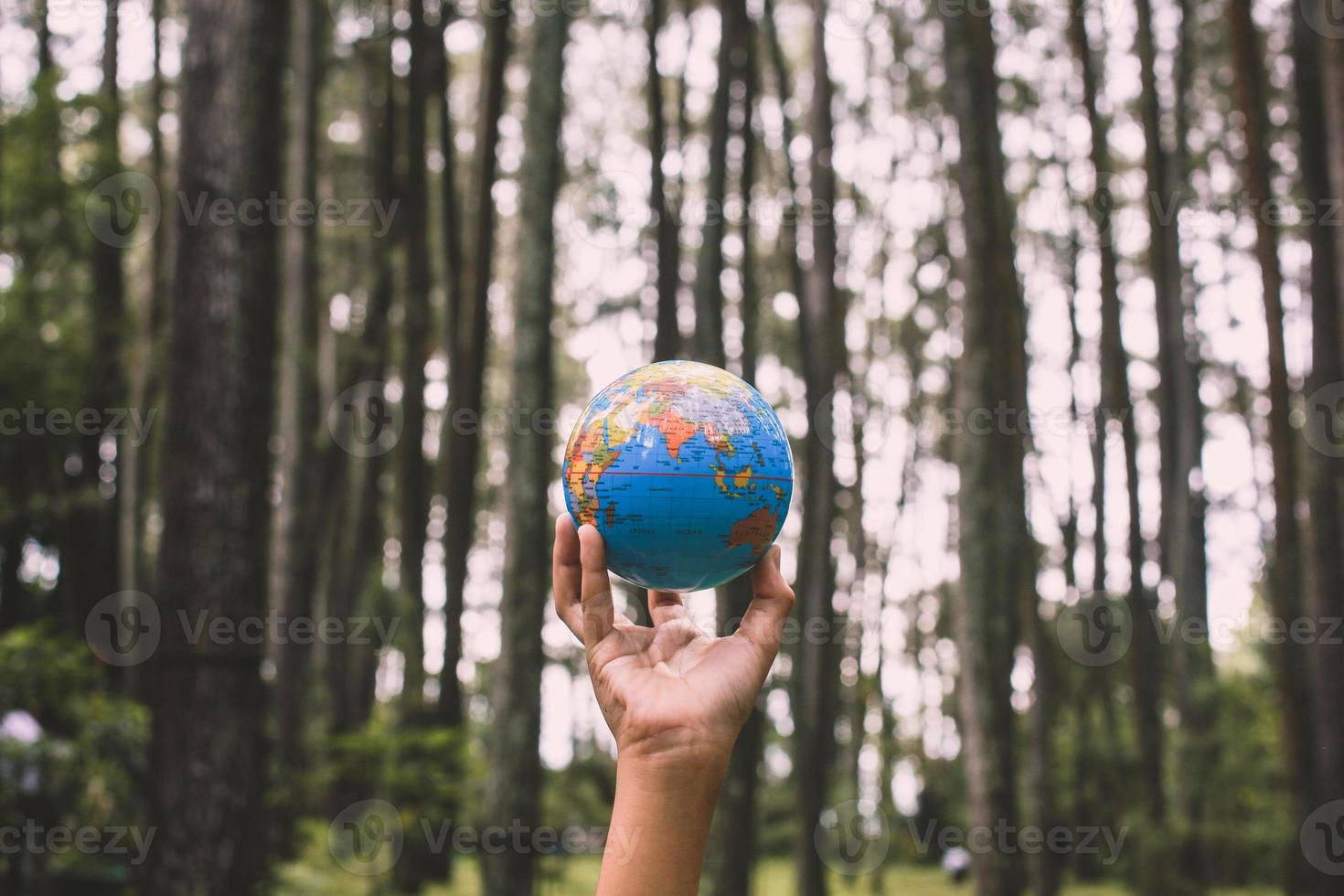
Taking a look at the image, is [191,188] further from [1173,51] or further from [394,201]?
[1173,51]

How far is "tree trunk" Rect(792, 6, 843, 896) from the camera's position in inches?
428

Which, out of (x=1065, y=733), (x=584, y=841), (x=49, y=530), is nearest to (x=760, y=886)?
(x=1065, y=733)

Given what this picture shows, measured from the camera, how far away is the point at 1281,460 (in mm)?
9430

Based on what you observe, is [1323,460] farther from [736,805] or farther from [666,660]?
[666,660]

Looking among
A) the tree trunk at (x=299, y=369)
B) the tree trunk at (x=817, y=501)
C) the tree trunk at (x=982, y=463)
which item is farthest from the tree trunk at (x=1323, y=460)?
the tree trunk at (x=299, y=369)

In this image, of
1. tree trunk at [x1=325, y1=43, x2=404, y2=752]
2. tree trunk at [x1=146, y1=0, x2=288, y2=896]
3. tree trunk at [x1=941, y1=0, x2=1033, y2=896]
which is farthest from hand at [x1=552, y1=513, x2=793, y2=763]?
tree trunk at [x1=325, y1=43, x2=404, y2=752]

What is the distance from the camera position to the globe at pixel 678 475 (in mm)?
3162

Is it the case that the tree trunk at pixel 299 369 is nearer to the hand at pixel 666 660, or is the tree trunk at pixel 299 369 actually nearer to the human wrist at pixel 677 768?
the hand at pixel 666 660

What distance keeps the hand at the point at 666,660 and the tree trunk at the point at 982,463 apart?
6254mm

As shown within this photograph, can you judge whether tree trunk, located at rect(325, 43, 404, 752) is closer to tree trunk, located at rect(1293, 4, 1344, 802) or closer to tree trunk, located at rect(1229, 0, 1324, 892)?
tree trunk, located at rect(1229, 0, 1324, 892)

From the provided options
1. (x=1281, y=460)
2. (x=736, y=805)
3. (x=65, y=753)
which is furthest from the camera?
(x=736, y=805)

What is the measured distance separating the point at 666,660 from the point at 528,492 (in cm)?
505

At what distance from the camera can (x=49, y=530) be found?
14.5 metres

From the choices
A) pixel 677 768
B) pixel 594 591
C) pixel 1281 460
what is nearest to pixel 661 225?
pixel 1281 460
